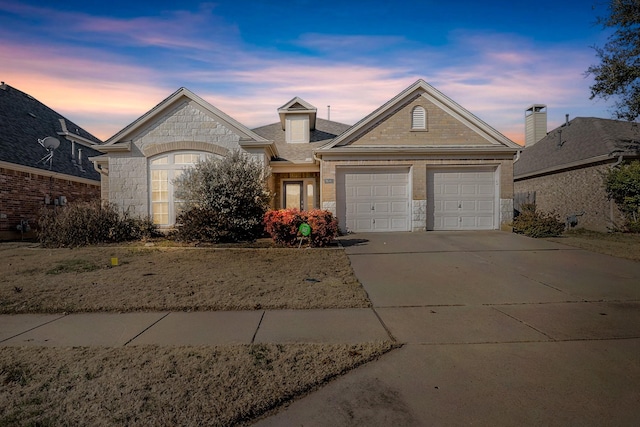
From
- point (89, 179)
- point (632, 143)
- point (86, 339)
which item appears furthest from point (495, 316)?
point (89, 179)

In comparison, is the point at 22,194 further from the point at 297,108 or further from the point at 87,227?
the point at 297,108

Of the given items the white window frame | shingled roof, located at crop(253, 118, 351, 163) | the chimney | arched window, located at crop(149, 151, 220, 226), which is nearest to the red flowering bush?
arched window, located at crop(149, 151, 220, 226)

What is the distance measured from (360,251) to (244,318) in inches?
223

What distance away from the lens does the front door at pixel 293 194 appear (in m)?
17.9

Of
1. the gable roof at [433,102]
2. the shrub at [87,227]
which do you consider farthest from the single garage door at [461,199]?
the shrub at [87,227]

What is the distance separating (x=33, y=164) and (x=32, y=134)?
9.79 feet

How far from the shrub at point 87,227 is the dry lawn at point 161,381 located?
8.92 meters

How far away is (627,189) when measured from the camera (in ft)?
46.8

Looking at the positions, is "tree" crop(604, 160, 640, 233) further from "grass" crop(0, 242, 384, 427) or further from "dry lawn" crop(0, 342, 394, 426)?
"dry lawn" crop(0, 342, 394, 426)

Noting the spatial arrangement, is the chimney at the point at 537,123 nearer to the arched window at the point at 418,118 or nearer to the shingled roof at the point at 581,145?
the shingled roof at the point at 581,145

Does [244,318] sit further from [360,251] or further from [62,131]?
[62,131]

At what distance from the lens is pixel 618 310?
5332 millimetres

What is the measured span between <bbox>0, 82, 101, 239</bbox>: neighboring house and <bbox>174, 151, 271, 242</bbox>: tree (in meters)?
5.68

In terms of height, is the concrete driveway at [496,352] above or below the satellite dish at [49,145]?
below
